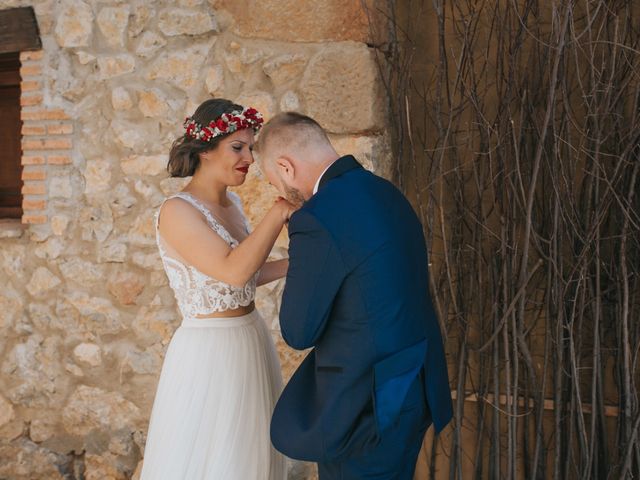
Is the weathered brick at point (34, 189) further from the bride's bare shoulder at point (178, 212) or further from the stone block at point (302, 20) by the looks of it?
the bride's bare shoulder at point (178, 212)

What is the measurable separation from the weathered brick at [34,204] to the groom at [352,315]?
2328 millimetres

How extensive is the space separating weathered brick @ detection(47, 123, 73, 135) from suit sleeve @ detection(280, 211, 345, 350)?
7.89 feet

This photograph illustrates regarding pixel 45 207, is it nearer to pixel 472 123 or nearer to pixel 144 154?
pixel 144 154

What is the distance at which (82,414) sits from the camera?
3.99m

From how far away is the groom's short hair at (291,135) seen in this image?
6.76 feet

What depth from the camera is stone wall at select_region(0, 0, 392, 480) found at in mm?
3689

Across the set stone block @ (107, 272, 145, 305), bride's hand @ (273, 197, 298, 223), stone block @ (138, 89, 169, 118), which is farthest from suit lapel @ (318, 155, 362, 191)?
stone block @ (107, 272, 145, 305)

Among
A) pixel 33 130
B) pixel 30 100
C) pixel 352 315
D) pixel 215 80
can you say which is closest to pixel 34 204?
pixel 33 130

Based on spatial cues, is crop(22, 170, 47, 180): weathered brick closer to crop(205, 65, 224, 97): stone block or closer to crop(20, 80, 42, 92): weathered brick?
crop(20, 80, 42, 92): weathered brick

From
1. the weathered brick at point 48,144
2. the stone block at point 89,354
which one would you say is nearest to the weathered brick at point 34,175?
the weathered brick at point 48,144

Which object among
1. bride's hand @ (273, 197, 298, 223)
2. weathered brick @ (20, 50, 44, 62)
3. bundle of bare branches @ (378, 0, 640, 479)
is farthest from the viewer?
weathered brick @ (20, 50, 44, 62)

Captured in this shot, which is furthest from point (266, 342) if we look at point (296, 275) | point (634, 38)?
point (634, 38)

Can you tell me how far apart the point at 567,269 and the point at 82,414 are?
8.27ft

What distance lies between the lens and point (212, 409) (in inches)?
97.4
